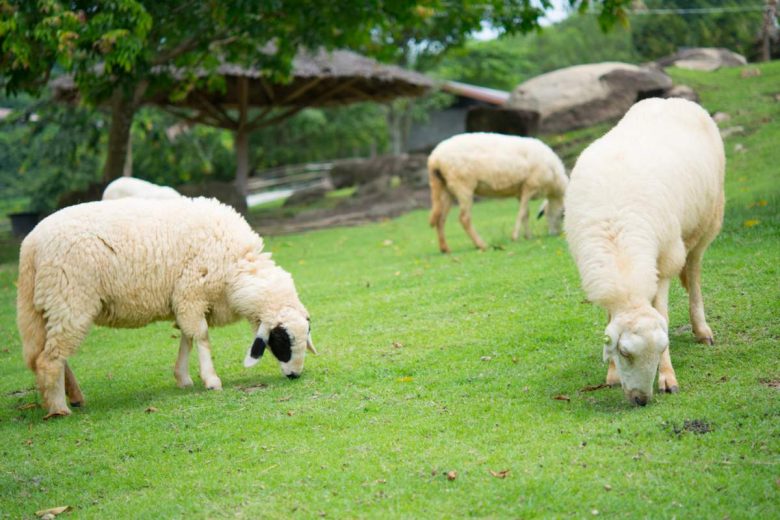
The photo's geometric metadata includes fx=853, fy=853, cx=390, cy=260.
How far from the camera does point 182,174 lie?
1257 inches

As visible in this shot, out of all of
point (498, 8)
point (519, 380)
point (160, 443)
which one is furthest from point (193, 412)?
point (498, 8)

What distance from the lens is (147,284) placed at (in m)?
6.37

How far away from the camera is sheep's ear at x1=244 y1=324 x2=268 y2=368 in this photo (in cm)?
632

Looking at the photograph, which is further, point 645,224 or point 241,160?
point 241,160

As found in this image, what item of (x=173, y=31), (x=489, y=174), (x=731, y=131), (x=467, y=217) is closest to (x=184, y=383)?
(x=467, y=217)

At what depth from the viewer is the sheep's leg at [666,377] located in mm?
5121

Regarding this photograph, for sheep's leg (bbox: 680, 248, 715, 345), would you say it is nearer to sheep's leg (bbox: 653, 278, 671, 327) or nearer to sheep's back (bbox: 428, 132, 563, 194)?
sheep's leg (bbox: 653, 278, 671, 327)

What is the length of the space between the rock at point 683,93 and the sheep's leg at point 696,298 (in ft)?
44.7

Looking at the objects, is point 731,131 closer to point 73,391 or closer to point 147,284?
point 147,284

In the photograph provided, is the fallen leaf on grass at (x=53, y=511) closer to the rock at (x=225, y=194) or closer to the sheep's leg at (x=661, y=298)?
the sheep's leg at (x=661, y=298)

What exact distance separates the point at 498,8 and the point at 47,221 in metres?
9.76

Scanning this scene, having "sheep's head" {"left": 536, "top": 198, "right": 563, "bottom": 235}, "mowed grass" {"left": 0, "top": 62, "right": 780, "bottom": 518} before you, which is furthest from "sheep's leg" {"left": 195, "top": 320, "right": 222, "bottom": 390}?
"sheep's head" {"left": 536, "top": 198, "right": 563, "bottom": 235}

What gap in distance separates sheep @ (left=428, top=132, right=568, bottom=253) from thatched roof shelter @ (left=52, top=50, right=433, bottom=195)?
30.1 feet

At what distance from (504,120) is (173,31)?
9519 millimetres
